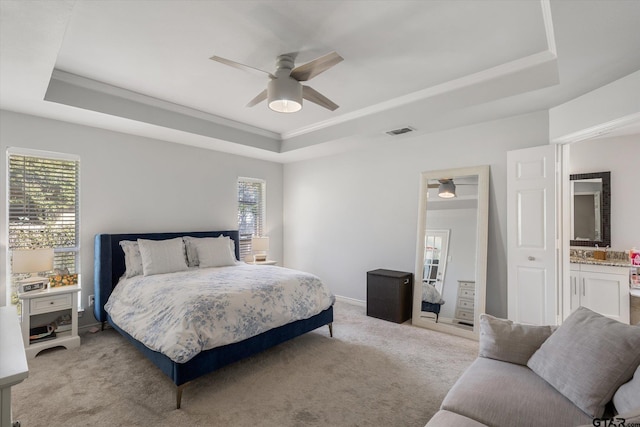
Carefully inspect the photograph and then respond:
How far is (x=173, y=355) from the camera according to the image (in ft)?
7.24

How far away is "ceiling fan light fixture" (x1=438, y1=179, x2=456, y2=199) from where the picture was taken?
154 inches

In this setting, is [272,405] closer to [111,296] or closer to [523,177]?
[111,296]

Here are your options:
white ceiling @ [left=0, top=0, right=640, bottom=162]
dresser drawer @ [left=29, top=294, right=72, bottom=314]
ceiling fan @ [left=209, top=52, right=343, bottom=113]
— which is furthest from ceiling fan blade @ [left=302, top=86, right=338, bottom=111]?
dresser drawer @ [left=29, top=294, right=72, bottom=314]

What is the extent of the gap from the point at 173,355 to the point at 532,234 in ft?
11.6

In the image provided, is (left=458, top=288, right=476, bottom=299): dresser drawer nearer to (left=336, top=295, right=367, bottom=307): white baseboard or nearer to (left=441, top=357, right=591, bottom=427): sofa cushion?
(left=336, top=295, right=367, bottom=307): white baseboard

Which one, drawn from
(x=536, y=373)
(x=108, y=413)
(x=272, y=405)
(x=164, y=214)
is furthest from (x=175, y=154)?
(x=536, y=373)

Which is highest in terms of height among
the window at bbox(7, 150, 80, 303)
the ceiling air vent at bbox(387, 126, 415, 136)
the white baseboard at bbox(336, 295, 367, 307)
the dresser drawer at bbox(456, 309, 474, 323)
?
the ceiling air vent at bbox(387, 126, 415, 136)

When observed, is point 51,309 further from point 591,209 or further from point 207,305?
point 591,209

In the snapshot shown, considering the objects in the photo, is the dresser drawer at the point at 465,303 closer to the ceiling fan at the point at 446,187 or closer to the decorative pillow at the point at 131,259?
the ceiling fan at the point at 446,187

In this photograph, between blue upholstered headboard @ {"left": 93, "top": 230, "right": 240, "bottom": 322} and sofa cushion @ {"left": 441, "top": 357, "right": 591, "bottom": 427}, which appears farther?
blue upholstered headboard @ {"left": 93, "top": 230, "right": 240, "bottom": 322}

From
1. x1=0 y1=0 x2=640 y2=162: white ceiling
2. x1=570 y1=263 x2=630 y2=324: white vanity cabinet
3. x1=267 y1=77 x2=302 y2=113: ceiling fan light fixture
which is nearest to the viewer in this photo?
x1=0 y1=0 x2=640 y2=162: white ceiling

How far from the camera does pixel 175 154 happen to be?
4.51 metres

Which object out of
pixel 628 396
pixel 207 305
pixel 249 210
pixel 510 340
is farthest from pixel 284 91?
pixel 249 210

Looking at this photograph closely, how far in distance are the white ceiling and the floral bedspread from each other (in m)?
1.98
